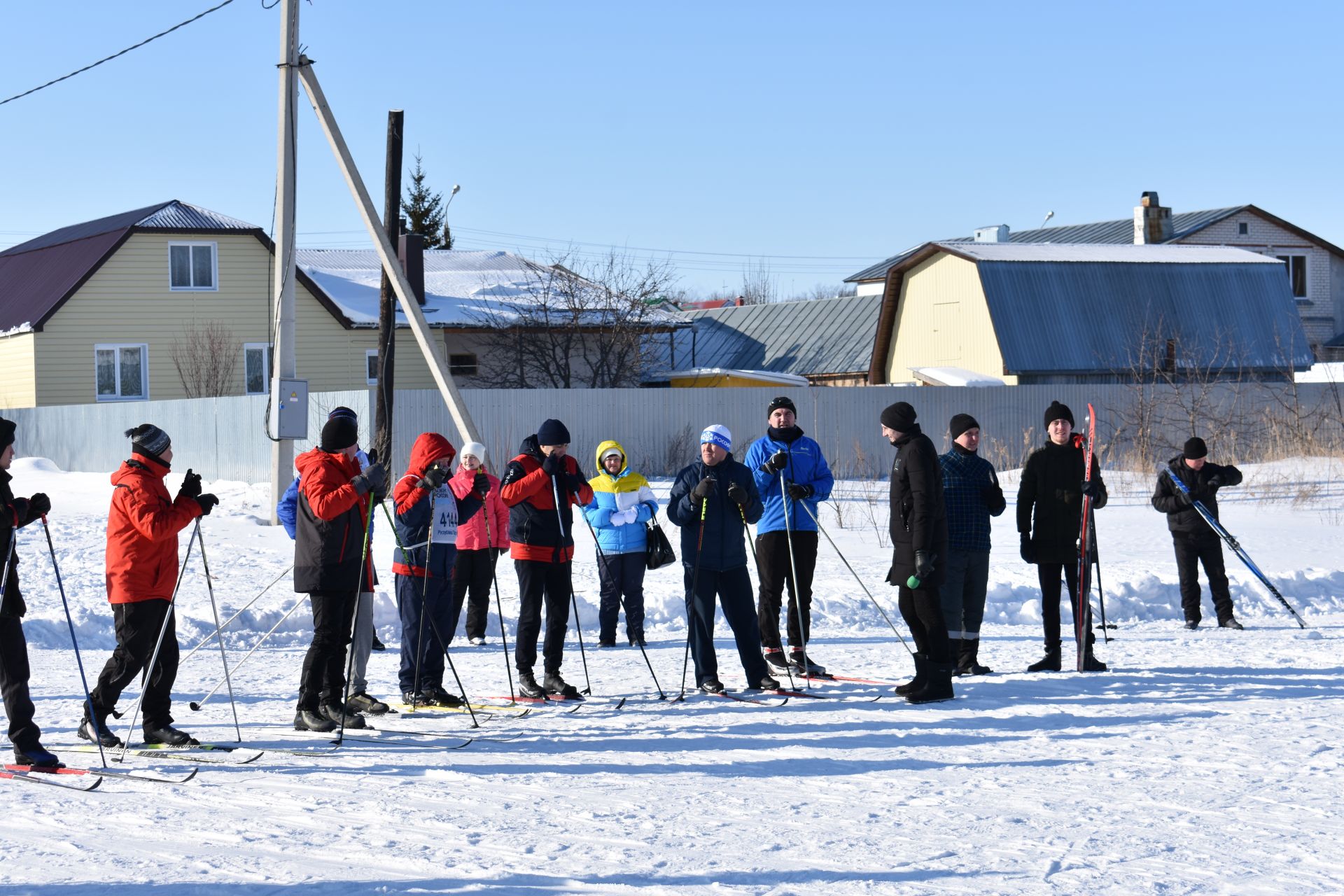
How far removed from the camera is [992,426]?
31.8 m

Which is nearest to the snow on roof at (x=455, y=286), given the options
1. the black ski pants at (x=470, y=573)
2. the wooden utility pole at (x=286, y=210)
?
the wooden utility pole at (x=286, y=210)

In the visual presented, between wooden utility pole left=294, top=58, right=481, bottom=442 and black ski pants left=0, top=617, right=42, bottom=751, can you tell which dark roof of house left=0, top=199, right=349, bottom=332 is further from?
black ski pants left=0, top=617, right=42, bottom=751

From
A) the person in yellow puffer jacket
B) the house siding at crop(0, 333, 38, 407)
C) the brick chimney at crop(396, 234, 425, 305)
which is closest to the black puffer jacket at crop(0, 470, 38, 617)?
the person in yellow puffer jacket

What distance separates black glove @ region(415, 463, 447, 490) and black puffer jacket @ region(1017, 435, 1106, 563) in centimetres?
398

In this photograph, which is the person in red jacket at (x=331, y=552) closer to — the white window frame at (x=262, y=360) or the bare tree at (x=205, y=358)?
the bare tree at (x=205, y=358)

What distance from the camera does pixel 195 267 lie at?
36219mm

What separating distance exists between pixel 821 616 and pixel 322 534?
20.1 feet

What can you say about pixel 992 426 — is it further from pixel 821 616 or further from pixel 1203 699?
pixel 1203 699

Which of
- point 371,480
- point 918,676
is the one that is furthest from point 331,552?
point 918,676

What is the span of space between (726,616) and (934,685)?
133 centimetres

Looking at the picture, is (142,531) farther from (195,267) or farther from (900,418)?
(195,267)

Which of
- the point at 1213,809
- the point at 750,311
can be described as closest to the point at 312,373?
the point at 750,311

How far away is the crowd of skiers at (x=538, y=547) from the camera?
744 cm

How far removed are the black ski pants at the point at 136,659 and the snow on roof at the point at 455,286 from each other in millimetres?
26844
